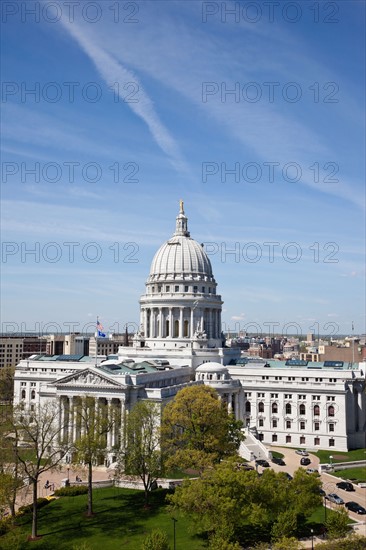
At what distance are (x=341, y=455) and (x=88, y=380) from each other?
49.6 meters

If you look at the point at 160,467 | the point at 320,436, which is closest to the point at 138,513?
the point at 160,467

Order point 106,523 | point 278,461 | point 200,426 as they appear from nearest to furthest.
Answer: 1. point 106,523
2. point 200,426
3. point 278,461

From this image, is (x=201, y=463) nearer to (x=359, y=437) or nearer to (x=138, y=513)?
(x=138, y=513)

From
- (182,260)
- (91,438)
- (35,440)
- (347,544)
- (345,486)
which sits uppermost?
(182,260)

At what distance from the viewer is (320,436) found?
107875 millimetres

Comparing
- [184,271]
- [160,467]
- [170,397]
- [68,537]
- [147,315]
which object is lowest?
[68,537]

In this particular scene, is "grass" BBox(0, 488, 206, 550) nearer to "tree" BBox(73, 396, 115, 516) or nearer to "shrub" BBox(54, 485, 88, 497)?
"shrub" BBox(54, 485, 88, 497)

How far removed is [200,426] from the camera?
76500 mm

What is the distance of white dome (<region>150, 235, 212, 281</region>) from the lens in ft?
454

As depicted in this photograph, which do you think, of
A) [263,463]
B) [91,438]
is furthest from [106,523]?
[263,463]

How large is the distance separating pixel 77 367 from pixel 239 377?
122 ft

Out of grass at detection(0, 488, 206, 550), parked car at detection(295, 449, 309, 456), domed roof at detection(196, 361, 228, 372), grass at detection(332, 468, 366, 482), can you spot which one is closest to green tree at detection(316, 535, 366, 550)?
grass at detection(0, 488, 206, 550)

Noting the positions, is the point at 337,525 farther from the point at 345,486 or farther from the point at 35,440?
the point at 35,440

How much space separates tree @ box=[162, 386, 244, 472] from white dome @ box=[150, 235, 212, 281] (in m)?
60.0
